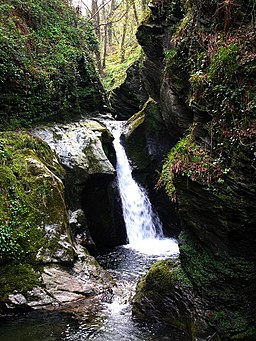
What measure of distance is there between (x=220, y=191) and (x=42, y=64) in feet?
32.7

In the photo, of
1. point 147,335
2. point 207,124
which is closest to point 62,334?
point 147,335

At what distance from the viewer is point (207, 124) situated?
645 centimetres

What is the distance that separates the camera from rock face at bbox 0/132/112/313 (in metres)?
7.30

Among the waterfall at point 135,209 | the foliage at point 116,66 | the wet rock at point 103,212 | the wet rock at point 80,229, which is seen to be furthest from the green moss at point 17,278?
the foliage at point 116,66

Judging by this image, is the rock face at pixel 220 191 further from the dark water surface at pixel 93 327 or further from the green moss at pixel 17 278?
the green moss at pixel 17 278

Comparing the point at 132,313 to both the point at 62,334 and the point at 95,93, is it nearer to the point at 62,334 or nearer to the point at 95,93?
the point at 62,334

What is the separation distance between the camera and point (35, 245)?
26.0 ft

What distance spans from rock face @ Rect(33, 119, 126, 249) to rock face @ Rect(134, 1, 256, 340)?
15.9 ft

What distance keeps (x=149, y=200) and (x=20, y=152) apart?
668 cm

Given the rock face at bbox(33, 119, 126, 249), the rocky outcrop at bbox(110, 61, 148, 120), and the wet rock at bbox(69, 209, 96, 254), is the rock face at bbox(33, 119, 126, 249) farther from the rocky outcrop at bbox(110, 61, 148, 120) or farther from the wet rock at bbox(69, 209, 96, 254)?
the rocky outcrop at bbox(110, 61, 148, 120)

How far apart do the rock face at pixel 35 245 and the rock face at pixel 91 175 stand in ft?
6.68

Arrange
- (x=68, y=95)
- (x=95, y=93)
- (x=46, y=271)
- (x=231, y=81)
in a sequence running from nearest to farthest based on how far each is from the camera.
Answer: (x=231, y=81), (x=46, y=271), (x=68, y=95), (x=95, y=93)

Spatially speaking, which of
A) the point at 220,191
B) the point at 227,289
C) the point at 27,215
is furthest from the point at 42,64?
the point at 227,289

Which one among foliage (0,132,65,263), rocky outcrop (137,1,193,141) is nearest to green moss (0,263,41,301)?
foliage (0,132,65,263)
